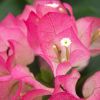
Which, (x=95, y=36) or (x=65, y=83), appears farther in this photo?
(x=95, y=36)

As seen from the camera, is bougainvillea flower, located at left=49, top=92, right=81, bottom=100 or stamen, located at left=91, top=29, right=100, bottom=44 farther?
stamen, located at left=91, top=29, right=100, bottom=44

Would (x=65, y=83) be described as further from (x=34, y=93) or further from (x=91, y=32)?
(x=91, y=32)

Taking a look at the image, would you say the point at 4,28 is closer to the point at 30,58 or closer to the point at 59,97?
the point at 30,58

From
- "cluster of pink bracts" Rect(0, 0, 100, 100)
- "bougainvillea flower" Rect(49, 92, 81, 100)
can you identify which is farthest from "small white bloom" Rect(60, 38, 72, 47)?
"bougainvillea flower" Rect(49, 92, 81, 100)

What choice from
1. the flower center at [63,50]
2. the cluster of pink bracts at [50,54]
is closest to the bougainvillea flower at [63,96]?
the cluster of pink bracts at [50,54]

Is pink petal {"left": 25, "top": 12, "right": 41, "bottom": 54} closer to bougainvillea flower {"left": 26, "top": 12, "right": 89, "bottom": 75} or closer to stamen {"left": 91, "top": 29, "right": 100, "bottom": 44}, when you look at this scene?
bougainvillea flower {"left": 26, "top": 12, "right": 89, "bottom": 75}

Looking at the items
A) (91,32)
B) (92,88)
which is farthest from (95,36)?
(92,88)

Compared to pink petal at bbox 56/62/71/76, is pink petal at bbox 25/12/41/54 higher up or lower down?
higher up
